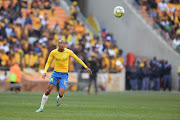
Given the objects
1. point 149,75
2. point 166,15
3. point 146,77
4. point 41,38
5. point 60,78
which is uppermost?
point 166,15

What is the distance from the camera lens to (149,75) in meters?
34.3

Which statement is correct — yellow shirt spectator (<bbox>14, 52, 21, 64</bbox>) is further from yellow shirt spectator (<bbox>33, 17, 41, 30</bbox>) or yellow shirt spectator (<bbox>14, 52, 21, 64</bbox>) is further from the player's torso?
the player's torso

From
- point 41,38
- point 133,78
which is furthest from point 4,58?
point 133,78

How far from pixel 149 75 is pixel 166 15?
7.73 meters

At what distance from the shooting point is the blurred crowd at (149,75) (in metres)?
33.8

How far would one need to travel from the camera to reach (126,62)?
36188mm

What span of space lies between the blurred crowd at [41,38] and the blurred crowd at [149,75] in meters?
1.07

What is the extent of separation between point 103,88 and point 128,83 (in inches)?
88.2

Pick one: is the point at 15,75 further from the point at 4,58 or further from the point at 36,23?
the point at 36,23

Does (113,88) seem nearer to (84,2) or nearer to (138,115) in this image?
(84,2)

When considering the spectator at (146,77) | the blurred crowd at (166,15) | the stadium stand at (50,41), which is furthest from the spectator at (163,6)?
the spectator at (146,77)

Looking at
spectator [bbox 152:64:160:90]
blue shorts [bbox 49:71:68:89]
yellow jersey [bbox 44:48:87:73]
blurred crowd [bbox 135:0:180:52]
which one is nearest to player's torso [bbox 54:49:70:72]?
yellow jersey [bbox 44:48:87:73]

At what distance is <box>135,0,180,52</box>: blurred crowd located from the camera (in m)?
38.0

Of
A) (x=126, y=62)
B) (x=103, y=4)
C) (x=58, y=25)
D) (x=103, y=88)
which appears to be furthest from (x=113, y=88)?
(x=103, y=4)
